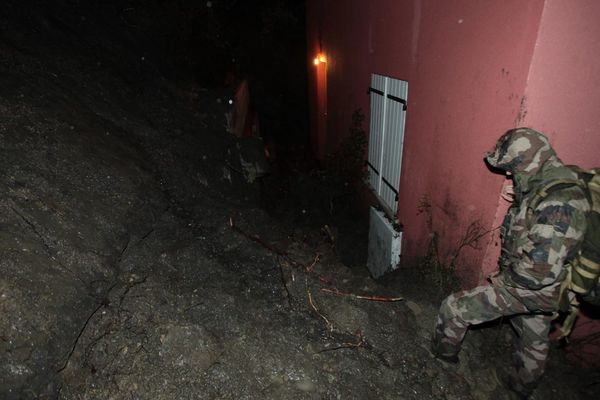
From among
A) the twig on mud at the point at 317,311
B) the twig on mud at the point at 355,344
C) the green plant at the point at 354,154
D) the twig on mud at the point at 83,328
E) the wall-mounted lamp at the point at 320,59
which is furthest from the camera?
the wall-mounted lamp at the point at 320,59

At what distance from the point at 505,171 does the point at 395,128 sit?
78.3 inches

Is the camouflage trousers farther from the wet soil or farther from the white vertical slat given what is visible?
the white vertical slat

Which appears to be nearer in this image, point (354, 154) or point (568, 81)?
point (568, 81)

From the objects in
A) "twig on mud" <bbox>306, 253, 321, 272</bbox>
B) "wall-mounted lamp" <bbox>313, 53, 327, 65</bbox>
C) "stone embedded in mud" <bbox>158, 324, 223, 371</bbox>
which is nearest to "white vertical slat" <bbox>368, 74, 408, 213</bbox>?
"twig on mud" <bbox>306, 253, 321, 272</bbox>

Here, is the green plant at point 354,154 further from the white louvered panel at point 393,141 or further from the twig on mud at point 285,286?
the twig on mud at point 285,286

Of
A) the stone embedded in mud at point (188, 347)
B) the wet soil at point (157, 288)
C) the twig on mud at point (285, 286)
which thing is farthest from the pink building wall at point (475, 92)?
the stone embedded in mud at point (188, 347)

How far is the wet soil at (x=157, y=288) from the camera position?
217 cm

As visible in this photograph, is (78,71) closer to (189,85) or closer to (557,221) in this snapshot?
(189,85)

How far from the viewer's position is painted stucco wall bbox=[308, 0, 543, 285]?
245 cm

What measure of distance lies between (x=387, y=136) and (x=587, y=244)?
2.93 m

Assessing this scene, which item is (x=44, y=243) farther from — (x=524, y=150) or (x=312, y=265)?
(x=524, y=150)

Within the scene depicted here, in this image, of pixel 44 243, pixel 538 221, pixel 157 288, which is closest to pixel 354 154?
pixel 538 221

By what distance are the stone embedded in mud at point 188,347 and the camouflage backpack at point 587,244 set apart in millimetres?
2498

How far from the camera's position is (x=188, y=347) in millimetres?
2391
